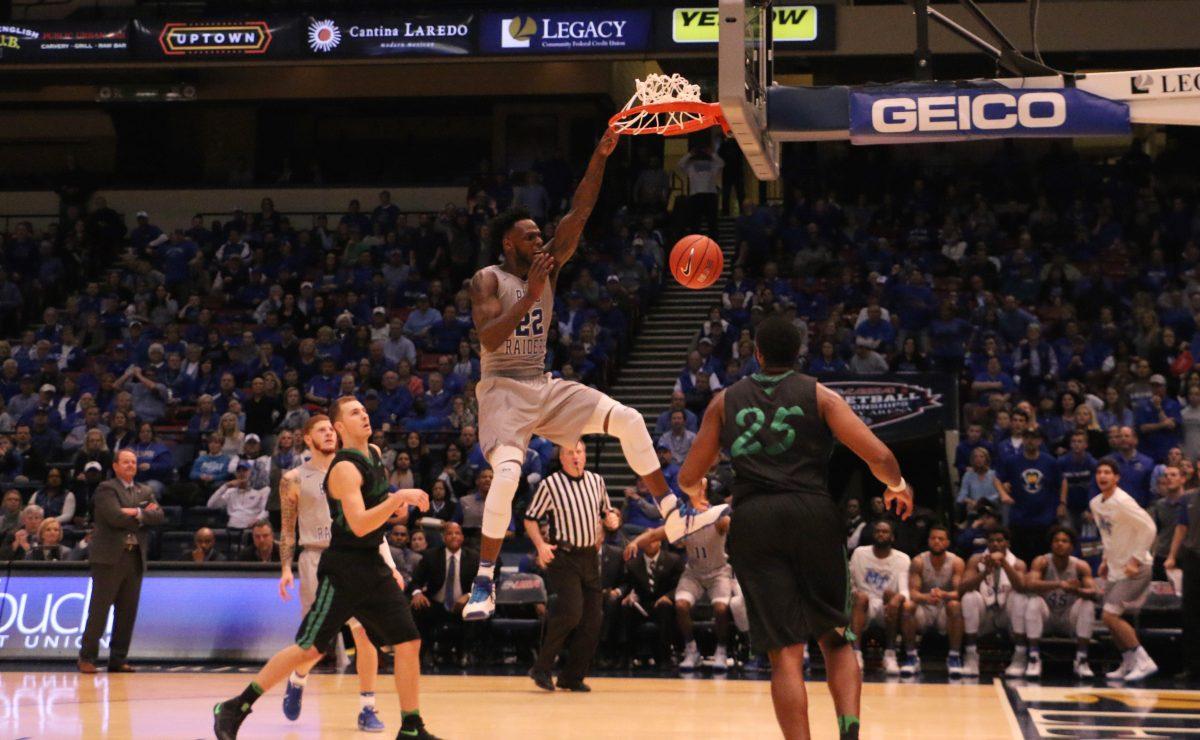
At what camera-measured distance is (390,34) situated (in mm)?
21297

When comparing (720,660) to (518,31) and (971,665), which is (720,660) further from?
(518,31)

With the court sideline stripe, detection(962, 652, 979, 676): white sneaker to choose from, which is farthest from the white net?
detection(962, 652, 979, 676): white sneaker

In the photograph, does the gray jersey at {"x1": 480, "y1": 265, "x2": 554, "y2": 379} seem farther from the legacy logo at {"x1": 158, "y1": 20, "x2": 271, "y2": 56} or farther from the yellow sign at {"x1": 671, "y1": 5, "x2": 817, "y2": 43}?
the legacy logo at {"x1": 158, "y1": 20, "x2": 271, "y2": 56}

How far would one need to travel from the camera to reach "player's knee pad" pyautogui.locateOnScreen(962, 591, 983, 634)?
44.9 feet

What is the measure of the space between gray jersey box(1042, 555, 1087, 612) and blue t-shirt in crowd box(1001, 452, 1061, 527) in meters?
0.92

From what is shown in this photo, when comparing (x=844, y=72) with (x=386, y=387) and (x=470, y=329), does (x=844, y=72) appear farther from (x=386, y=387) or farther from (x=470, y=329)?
(x=386, y=387)

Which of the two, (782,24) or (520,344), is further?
(782,24)

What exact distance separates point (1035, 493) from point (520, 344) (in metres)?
8.32

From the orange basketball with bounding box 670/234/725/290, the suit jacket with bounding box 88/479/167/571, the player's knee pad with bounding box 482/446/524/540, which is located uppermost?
the orange basketball with bounding box 670/234/725/290

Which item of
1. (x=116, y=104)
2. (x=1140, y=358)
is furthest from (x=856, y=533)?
(x=116, y=104)

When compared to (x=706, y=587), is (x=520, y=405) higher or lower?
higher

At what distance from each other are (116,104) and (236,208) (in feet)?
9.46

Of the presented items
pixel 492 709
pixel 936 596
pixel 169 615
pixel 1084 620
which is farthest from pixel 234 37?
pixel 1084 620

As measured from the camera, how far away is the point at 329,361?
1877 cm
